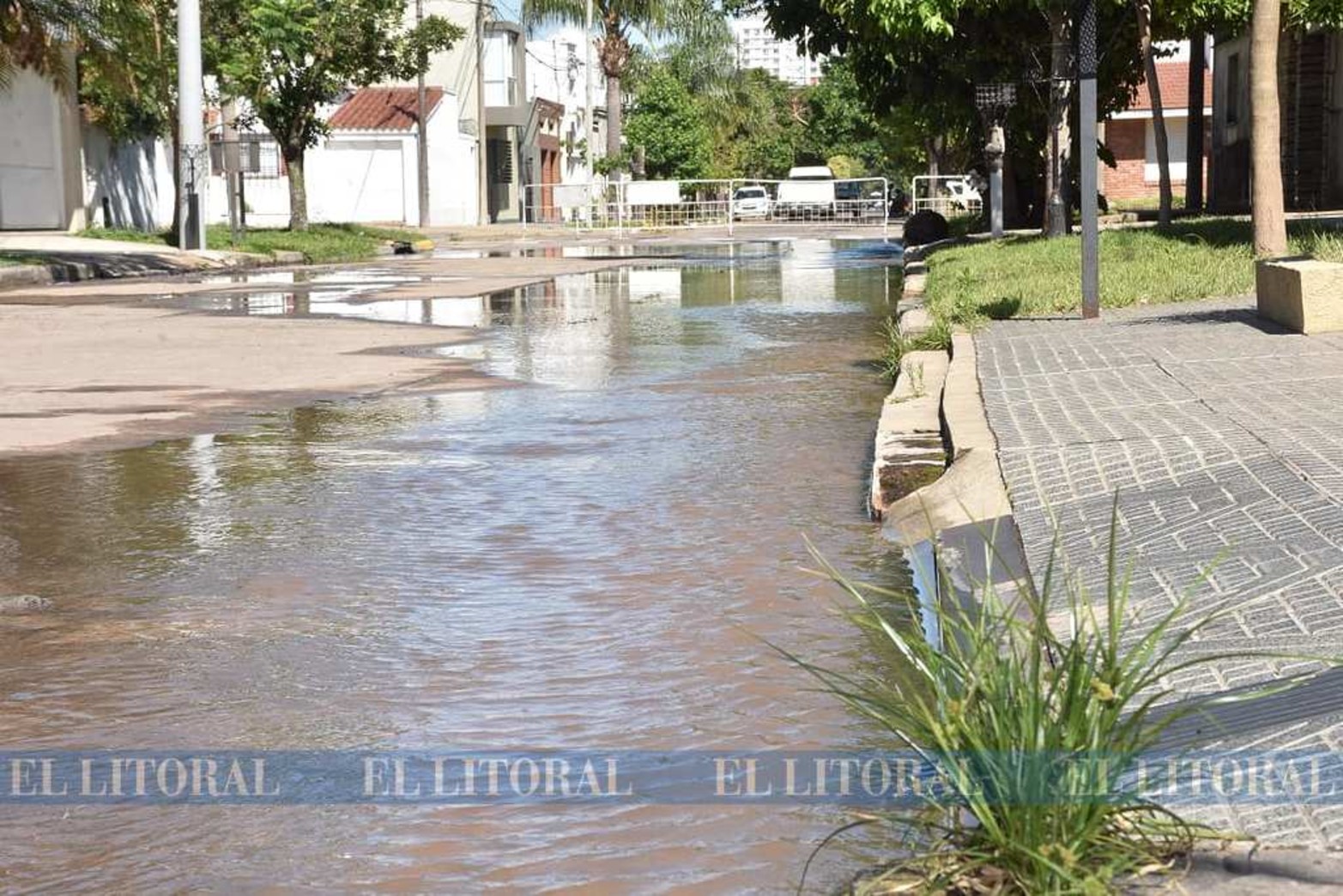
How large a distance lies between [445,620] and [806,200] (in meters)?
62.0

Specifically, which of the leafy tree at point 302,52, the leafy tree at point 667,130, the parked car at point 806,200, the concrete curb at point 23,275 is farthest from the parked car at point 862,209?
the concrete curb at point 23,275

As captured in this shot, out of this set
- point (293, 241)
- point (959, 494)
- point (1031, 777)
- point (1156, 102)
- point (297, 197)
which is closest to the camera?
point (1031, 777)

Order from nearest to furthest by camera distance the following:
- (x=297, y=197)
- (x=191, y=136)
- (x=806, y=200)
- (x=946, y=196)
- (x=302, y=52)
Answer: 1. (x=191, y=136)
2. (x=302, y=52)
3. (x=297, y=197)
4. (x=946, y=196)
5. (x=806, y=200)

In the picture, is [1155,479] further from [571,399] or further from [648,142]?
[648,142]

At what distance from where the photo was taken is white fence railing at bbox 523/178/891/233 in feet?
181

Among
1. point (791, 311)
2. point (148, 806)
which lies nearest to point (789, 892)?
point (148, 806)

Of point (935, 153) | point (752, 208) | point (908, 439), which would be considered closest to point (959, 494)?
point (908, 439)

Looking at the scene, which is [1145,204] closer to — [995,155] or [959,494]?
[995,155]

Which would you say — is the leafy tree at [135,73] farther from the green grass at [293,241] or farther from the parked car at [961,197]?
the parked car at [961,197]

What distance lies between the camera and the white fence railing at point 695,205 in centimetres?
5528

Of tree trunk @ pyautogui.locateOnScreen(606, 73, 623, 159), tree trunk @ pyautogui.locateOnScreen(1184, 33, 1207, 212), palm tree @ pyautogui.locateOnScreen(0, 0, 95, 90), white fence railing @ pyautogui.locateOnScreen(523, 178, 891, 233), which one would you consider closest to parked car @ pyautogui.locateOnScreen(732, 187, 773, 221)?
white fence railing @ pyautogui.locateOnScreen(523, 178, 891, 233)

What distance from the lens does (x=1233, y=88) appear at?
41.3 metres

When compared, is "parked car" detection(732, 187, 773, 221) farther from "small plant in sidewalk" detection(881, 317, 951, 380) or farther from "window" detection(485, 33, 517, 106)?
"small plant in sidewalk" detection(881, 317, 951, 380)

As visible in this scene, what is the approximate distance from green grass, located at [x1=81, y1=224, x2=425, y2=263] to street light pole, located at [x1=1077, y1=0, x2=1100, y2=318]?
72.5 ft
